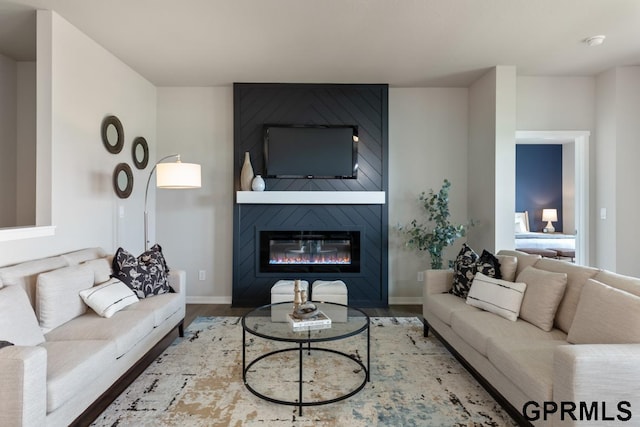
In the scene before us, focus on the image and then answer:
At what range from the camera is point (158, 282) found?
10.1 ft

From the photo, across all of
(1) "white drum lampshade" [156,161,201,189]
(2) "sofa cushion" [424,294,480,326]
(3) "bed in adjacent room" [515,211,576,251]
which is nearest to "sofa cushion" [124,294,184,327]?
(1) "white drum lampshade" [156,161,201,189]

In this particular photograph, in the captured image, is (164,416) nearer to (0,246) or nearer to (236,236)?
(0,246)

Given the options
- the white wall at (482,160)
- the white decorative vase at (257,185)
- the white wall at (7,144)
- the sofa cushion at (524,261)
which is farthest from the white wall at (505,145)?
the white wall at (7,144)

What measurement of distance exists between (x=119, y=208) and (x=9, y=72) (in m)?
1.75

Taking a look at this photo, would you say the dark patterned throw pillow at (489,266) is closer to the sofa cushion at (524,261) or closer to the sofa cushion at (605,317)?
the sofa cushion at (524,261)

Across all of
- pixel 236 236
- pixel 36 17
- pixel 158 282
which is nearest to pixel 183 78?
pixel 36 17

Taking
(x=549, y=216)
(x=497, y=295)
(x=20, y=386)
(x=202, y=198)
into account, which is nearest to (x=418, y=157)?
(x=497, y=295)

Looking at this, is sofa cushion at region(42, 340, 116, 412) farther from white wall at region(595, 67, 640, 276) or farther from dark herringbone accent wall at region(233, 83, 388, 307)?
white wall at region(595, 67, 640, 276)

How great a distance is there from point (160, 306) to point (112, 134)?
191cm

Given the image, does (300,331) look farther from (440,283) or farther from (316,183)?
(316,183)

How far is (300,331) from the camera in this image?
230cm

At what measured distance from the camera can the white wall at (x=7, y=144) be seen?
340cm

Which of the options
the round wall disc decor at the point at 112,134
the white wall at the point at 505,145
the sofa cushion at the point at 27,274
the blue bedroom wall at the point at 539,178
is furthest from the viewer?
the blue bedroom wall at the point at 539,178

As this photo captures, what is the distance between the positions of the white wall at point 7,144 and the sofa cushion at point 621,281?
5003 millimetres
